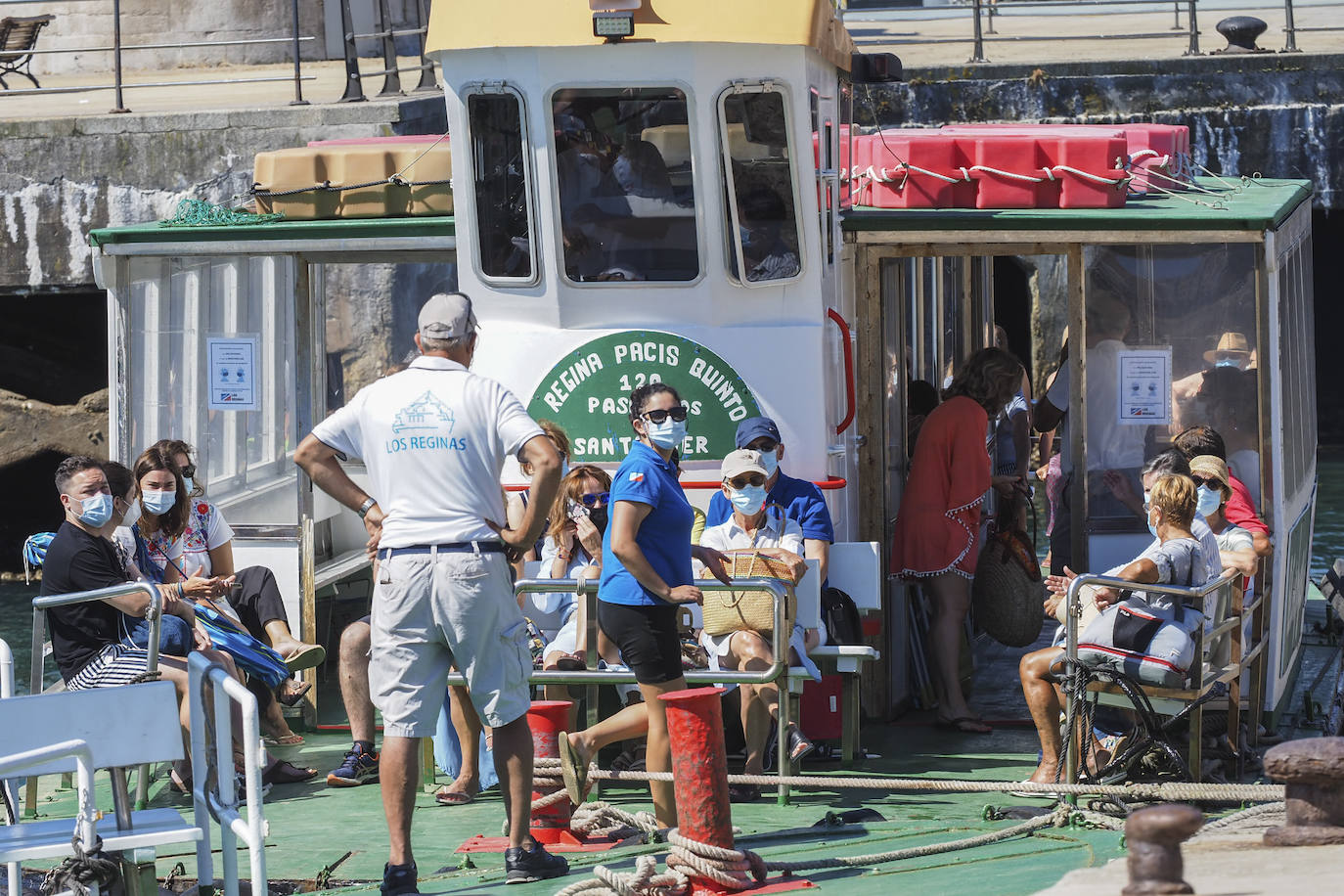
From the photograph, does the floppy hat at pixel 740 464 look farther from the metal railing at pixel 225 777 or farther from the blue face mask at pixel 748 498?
the metal railing at pixel 225 777

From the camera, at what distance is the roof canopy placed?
8062 millimetres

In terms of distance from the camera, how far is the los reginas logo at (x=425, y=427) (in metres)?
6.21

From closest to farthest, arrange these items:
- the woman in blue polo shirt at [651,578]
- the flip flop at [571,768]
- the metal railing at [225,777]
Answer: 1. the metal railing at [225,777]
2. the woman in blue polo shirt at [651,578]
3. the flip flop at [571,768]

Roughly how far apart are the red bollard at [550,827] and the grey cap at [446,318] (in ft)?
4.75

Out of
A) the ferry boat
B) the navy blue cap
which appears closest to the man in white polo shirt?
the ferry boat

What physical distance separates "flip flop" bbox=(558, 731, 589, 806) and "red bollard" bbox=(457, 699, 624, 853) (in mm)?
48

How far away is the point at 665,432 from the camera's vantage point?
6723 mm

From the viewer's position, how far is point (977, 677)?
1010cm

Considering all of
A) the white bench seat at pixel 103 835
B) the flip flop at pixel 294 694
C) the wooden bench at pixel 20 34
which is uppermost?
the wooden bench at pixel 20 34

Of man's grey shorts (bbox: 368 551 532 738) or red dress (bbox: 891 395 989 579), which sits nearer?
man's grey shorts (bbox: 368 551 532 738)

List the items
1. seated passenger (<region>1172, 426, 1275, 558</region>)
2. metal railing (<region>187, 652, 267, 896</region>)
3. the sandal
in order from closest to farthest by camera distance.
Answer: metal railing (<region>187, 652, 267, 896</region>) → seated passenger (<region>1172, 426, 1275, 558</region>) → the sandal

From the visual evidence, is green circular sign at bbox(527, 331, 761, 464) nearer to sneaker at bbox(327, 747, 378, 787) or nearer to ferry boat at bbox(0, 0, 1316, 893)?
ferry boat at bbox(0, 0, 1316, 893)

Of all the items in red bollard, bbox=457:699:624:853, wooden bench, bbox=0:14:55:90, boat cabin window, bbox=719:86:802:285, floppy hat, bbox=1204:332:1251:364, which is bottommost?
red bollard, bbox=457:699:624:853

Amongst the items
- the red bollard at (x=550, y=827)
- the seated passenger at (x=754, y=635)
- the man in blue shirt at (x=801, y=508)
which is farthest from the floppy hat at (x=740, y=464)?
the red bollard at (x=550, y=827)
